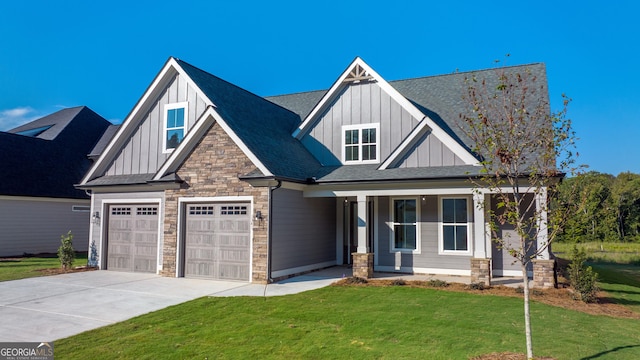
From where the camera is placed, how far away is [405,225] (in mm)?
14633

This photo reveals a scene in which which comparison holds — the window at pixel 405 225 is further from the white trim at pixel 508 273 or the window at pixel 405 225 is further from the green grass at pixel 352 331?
the green grass at pixel 352 331

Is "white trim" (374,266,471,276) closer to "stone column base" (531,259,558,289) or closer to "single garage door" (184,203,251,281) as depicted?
"stone column base" (531,259,558,289)

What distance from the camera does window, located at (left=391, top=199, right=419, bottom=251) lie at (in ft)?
47.5


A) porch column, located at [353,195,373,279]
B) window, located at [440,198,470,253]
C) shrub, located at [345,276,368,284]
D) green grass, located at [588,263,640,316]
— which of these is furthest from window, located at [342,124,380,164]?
green grass, located at [588,263,640,316]

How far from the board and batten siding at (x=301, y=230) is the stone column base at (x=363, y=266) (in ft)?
6.70

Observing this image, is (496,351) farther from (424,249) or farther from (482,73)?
(482,73)

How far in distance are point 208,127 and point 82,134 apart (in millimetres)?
17091

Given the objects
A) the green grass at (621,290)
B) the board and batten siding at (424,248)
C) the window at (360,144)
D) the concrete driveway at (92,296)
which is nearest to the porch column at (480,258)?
the board and batten siding at (424,248)

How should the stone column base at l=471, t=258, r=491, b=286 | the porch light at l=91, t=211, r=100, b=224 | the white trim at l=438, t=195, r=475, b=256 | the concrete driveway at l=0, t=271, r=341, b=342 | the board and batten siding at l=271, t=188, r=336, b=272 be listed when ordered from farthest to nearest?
1. the porch light at l=91, t=211, r=100, b=224
2. the white trim at l=438, t=195, r=475, b=256
3. the board and batten siding at l=271, t=188, r=336, b=272
4. the stone column base at l=471, t=258, r=491, b=286
5. the concrete driveway at l=0, t=271, r=341, b=342

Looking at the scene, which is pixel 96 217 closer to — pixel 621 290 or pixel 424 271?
pixel 424 271

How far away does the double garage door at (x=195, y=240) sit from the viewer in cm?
1286

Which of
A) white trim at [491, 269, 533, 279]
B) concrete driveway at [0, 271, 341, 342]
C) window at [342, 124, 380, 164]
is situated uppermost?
window at [342, 124, 380, 164]

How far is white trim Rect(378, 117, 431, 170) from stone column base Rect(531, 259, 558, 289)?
4939 mm

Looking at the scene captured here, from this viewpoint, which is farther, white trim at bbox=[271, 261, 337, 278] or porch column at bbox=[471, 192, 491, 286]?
white trim at bbox=[271, 261, 337, 278]
